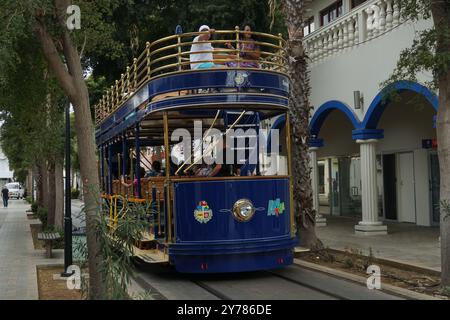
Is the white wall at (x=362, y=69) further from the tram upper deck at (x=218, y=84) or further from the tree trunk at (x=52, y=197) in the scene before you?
the tree trunk at (x=52, y=197)

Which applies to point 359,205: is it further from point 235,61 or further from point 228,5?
point 235,61

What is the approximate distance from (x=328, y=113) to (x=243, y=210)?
9.81m

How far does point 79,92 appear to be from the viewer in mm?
7719

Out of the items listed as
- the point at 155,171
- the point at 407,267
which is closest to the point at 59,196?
the point at 155,171

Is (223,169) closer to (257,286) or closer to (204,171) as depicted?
(204,171)

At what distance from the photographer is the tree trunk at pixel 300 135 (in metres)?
13.3

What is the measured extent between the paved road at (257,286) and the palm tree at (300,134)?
1.76 metres

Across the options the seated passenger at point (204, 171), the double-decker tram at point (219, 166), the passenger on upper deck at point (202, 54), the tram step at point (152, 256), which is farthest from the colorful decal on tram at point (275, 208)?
the passenger on upper deck at point (202, 54)

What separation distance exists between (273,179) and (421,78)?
5.52m

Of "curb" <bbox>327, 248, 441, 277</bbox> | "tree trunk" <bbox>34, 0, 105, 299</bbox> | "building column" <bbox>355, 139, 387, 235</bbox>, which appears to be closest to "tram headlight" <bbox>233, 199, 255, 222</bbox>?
"tree trunk" <bbox>34, 0, 105, 299</bbox>

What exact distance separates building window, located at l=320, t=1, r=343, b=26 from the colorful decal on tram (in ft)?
38.8

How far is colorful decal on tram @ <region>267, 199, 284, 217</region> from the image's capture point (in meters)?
10.1

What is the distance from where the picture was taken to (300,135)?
13.3 m
